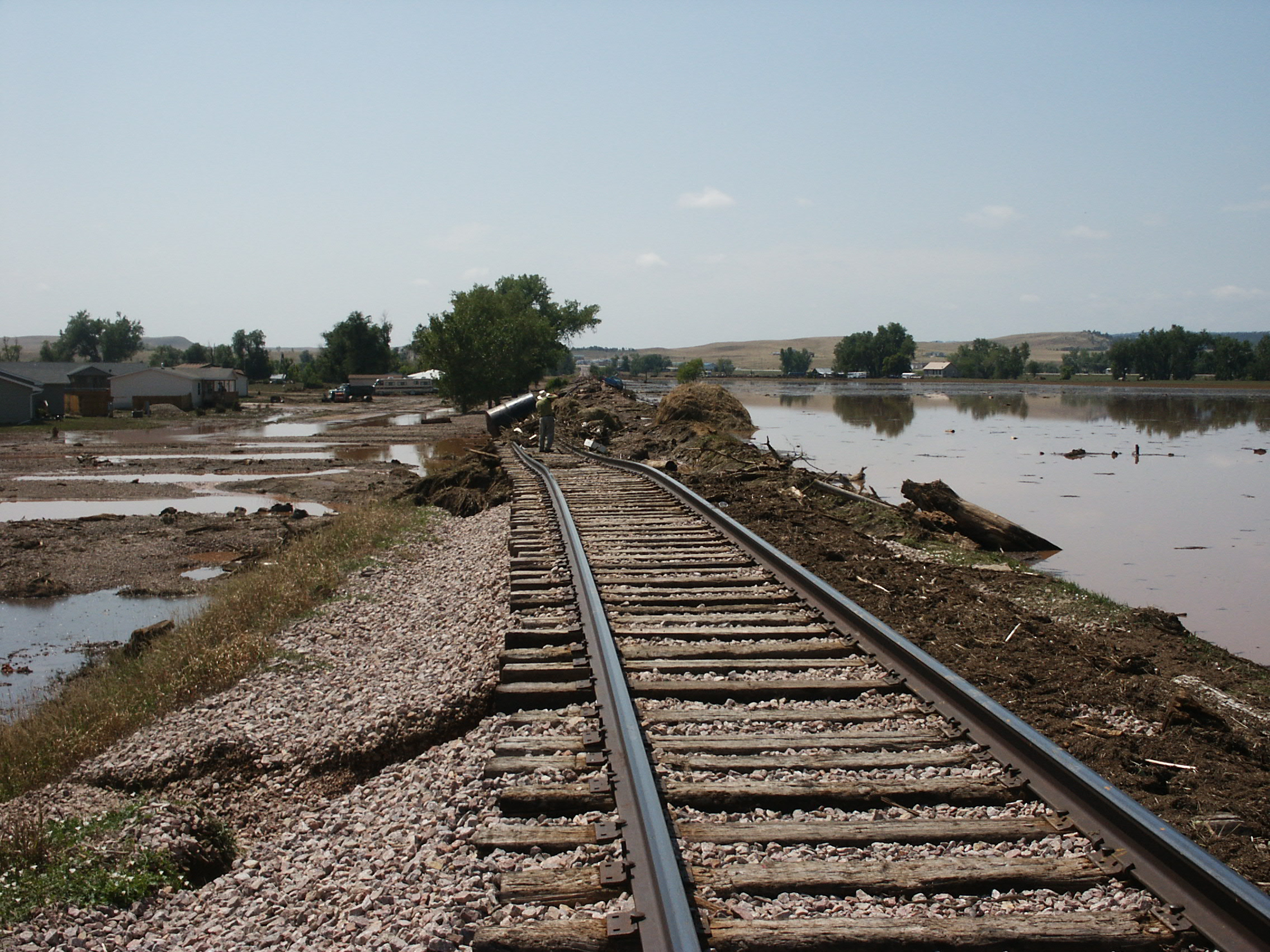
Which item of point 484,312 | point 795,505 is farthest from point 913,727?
point 484,312

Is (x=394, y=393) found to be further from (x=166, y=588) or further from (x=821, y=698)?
(x=821, y=698)

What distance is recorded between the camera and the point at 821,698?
5582 millimetres

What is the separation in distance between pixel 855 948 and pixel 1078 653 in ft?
15.5

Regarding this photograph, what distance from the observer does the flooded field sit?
1322 cm

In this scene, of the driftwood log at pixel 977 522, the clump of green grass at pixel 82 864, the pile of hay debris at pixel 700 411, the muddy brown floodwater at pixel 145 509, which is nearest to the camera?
the clump of green grass at pixel 82 864

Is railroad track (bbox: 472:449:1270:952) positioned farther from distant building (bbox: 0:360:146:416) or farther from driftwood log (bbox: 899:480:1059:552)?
distant building (bbox: 0:360:146:416)

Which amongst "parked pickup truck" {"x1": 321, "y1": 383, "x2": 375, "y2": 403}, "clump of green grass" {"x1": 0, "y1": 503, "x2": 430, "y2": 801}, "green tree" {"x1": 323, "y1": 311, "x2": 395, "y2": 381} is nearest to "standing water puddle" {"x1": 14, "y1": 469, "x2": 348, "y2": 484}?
"clump of green grass" {"x1": 0, "y1": 503, "x2": 430, "y2": 801}

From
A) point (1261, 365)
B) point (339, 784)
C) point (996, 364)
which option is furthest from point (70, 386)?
point (996, 364)

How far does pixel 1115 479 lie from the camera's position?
26859 millimetres

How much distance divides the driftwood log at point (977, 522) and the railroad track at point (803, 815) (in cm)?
812

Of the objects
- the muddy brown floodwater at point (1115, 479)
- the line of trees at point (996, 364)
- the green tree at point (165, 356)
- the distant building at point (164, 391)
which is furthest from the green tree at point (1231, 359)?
the green tree at point (165, 356)

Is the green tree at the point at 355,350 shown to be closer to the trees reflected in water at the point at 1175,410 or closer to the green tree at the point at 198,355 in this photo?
the green tree at the point at 198,355

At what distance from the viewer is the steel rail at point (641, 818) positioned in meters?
3.12

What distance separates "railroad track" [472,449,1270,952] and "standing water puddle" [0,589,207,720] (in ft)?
22.9
